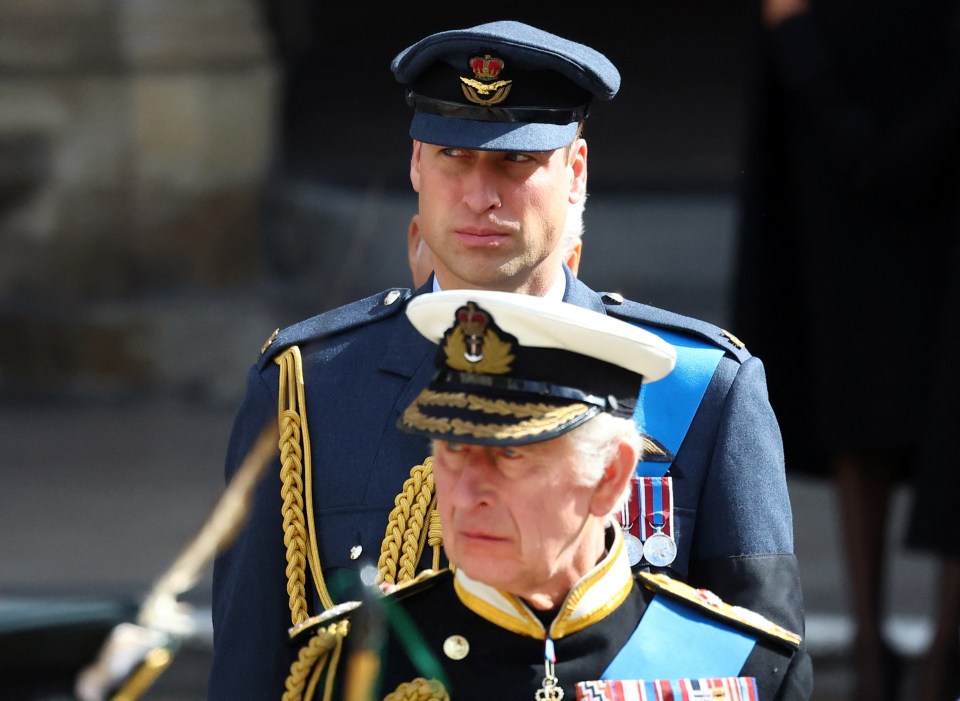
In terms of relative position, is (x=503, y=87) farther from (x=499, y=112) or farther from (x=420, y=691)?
(x=420, y=691)

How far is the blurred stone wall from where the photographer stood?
28.3 ft

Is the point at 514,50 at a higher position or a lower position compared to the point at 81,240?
higher

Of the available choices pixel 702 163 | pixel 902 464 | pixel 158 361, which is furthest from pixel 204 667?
pixel 702 163

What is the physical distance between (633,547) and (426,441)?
1.10ft

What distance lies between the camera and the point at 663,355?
269cm

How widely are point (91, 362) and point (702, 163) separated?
326cm

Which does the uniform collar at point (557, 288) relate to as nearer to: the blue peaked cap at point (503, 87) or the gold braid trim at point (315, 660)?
the blue peaked cap at point (503, 87)

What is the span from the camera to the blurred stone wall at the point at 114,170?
8633 millimetres

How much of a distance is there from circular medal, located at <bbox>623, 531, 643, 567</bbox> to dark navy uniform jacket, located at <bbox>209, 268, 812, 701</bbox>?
0.06 m

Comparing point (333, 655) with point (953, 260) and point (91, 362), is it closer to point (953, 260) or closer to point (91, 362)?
point (953, 260)

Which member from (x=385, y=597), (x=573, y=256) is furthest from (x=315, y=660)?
(x=573, y=256)

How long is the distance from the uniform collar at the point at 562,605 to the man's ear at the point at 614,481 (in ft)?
0.31

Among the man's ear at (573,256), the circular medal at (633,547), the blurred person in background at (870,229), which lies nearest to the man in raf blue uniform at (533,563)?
the circular medal at (633,547)

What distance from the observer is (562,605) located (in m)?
2.67
